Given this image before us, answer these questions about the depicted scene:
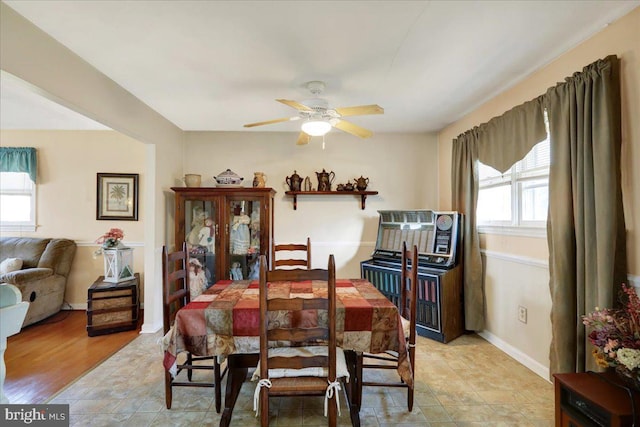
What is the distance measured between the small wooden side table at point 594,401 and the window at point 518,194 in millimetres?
1213

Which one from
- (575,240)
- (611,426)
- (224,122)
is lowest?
(611,426)

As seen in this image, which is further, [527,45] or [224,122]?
[224,122]

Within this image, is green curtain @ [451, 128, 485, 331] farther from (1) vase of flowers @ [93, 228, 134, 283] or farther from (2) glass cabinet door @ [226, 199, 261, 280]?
(1) vase of flowers @ [93, 228, 134, 283]

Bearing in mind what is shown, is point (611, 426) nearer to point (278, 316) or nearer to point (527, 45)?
point (278, 316)

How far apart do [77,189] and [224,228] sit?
2.14m

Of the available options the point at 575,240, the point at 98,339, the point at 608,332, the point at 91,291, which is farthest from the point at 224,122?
the point at 608,332

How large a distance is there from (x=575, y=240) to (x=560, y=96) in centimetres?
98

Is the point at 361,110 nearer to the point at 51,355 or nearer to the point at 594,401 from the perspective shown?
the point at 594,401

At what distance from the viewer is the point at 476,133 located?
10.6ft

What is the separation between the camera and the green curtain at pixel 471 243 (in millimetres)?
3207

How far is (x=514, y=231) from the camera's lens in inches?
110

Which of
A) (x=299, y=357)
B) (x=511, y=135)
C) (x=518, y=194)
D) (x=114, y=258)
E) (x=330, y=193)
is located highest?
(x=511, y=135)

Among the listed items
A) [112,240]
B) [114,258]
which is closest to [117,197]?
[112,240]

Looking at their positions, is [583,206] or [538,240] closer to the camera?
[583,206]
